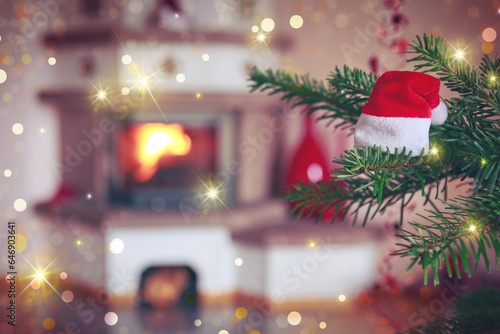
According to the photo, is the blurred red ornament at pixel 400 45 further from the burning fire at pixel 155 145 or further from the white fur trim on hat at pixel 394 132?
the burning fire at pixel 155 145

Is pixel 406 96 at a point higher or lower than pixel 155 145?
higher

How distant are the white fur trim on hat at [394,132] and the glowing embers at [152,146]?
58.6 inches

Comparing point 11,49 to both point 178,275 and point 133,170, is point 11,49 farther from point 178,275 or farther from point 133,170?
point 178,275

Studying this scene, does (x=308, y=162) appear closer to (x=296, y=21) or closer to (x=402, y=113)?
(x=296, y=21)

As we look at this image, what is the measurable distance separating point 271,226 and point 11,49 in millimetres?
1299

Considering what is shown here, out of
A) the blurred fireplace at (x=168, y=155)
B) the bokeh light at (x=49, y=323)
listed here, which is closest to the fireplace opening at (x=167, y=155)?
the blurred fireplace at (x=168, y=155)

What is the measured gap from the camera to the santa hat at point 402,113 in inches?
16.5

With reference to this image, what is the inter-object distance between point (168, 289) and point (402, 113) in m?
1.59

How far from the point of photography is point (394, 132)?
0.43 meters

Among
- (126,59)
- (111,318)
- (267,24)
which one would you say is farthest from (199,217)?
(267,24)

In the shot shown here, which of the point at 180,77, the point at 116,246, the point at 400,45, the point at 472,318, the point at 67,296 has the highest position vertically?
the point at 400,45

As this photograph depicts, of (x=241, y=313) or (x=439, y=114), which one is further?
(x=241, y=313)

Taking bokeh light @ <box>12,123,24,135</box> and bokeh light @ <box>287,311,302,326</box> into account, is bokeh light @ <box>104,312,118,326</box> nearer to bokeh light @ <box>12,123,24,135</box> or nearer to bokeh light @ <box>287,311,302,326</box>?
bokeh light @ <box>287,311,302,326</box>

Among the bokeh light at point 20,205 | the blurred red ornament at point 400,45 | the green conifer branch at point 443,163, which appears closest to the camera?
the green conifer branch at point 443,163
